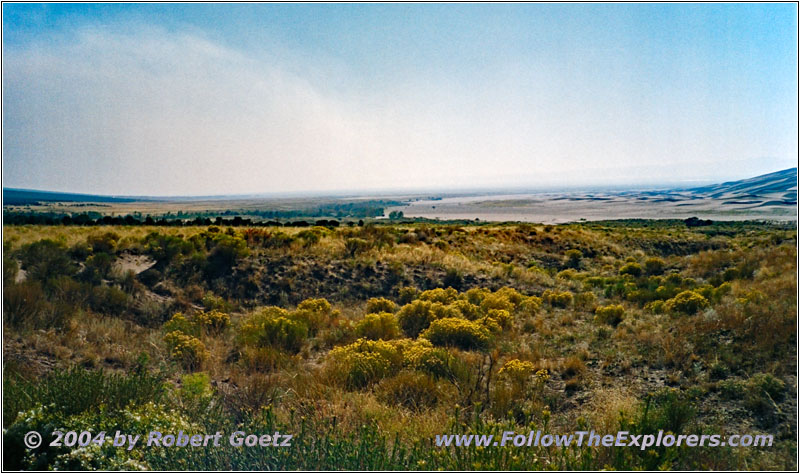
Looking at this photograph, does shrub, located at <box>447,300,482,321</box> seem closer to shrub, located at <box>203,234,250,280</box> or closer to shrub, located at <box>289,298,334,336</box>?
shrub, located at <box>289,298,334,336</box>

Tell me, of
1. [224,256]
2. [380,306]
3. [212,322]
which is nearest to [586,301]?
[380,306]

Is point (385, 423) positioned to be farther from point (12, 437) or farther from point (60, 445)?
point (12, 437)

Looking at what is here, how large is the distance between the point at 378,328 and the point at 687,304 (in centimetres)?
662

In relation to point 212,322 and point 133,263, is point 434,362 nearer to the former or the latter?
point 212,322

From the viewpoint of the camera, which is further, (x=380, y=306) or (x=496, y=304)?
(x=380, y=306)

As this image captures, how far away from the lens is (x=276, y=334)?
7496 mm

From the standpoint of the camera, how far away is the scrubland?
137 inches

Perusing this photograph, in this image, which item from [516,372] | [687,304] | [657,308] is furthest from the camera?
[657,308]

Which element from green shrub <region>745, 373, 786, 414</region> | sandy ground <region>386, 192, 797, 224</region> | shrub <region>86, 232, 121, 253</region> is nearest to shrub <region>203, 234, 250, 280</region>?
shrub <region>86, 232, 121, 253</region>

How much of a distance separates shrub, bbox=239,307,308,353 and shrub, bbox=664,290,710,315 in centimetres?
770

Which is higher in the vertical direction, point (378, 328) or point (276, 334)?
point (276, 334)

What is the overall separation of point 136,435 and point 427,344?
4053mm

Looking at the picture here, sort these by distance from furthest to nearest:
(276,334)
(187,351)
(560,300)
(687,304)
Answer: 1. (560,300)
2. (687,304)
3. (276,334)
4. (187,351)

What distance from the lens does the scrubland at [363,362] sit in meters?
3.47
